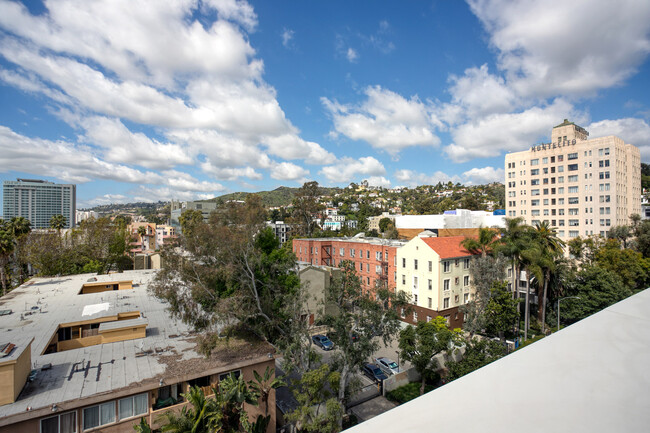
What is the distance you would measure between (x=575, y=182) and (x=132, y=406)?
64.4m

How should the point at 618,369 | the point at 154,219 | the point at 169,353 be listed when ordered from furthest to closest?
the point at 154,219, the point at 169,353, the point at 618,369

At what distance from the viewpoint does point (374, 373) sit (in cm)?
2198

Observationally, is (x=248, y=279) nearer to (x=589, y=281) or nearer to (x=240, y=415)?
(x=240, y=415)

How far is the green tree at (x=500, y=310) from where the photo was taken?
25.5m

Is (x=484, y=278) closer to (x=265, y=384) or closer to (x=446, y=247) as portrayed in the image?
(x=446, y=247)

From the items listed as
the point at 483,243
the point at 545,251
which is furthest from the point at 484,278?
the point at 545,251

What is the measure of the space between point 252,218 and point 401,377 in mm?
14022

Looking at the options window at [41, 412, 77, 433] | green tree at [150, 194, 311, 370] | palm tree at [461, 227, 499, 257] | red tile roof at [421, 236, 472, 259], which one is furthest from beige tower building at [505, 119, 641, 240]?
window at [41, 412, 77, 433]

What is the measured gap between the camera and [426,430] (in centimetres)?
137

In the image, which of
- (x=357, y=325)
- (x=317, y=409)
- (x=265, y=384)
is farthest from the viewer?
(x=357, y=325)

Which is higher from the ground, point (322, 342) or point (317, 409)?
point (317, 409)

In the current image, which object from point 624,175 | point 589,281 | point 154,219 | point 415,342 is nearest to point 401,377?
point 415,342

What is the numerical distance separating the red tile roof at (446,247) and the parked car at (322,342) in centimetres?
1247

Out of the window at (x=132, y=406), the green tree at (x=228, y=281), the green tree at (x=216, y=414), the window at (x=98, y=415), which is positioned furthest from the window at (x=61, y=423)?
the green tree at (x=228, y=281)
